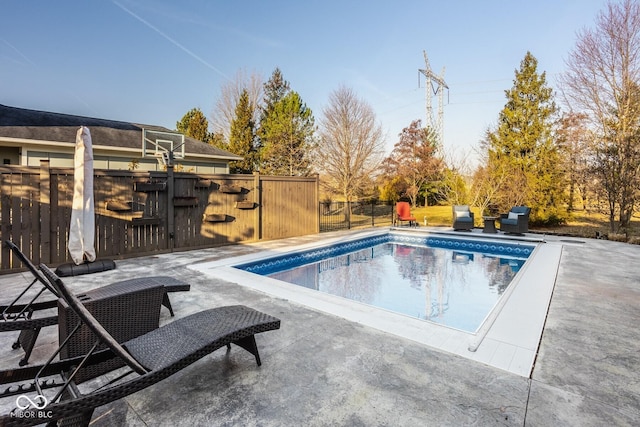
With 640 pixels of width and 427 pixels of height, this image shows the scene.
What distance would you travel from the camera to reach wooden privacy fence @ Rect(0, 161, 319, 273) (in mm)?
5883

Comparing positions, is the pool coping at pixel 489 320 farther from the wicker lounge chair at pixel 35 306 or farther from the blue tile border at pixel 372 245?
the wicker lounge chair at pixel 35 306

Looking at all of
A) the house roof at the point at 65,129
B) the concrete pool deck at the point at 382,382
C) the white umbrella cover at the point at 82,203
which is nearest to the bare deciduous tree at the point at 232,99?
the house roof at the point at 65,129

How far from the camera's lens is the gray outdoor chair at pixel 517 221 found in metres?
10.9

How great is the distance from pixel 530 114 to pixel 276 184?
1197 cm

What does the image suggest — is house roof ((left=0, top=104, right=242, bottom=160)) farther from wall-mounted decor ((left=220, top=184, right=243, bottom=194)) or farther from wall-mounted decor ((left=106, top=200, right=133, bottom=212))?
wall-mounted decor ((left=106, top=200, right=133, bottom=212))

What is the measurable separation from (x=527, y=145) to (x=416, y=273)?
35.3 feet

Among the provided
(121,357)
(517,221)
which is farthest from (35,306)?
(517,221)

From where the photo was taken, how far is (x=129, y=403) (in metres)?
2.12

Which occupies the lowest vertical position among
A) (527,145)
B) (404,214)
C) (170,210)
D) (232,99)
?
(404,214)

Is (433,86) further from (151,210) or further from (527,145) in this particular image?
(151,210)

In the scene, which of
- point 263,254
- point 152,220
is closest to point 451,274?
point 263,254

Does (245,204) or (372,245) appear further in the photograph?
(372,245)

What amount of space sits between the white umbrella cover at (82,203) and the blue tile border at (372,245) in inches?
100

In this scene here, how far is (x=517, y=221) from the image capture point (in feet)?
35.8
